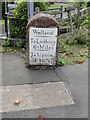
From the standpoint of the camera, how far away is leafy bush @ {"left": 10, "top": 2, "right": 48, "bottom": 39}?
619cm

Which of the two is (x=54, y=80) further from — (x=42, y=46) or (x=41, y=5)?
(x=41, y=5)

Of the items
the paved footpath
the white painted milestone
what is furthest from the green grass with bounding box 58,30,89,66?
the white painted milestone

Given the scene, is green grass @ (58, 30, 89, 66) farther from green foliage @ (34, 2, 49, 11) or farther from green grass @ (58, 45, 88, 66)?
green foliage @ (34, 2, 49, 11)

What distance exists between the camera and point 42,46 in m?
4.72

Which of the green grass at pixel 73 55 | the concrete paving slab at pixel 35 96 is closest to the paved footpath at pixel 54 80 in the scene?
the concrete paving slab at pixel 35 96

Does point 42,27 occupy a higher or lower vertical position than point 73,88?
higher

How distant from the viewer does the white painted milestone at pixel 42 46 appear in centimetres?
459

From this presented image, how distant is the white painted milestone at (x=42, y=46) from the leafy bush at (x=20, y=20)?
1.68 m

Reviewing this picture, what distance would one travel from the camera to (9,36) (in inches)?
261

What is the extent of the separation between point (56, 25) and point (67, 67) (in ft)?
3.54

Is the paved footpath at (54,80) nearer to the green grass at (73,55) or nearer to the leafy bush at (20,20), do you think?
the green grass at (73,55)

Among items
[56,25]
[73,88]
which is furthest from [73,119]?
[56,25]

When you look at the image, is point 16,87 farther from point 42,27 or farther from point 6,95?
point 42,27

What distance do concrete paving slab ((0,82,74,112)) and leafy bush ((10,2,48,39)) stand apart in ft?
8.79
